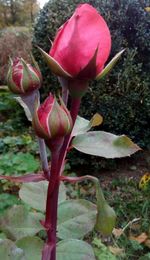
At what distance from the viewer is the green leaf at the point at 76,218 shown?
0.53 m

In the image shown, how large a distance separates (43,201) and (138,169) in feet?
8.02

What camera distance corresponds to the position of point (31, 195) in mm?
557

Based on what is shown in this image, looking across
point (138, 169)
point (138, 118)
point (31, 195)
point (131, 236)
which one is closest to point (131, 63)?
point (138, 118)

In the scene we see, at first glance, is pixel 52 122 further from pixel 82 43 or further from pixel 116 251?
pixel 116 251

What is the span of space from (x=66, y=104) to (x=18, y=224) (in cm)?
17

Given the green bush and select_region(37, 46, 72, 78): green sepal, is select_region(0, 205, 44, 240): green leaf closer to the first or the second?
select_region(37, 46, 72, 78): green sepal

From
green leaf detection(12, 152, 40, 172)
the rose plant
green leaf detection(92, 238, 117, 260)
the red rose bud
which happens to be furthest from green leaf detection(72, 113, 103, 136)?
green leaf detection(12, 152, 40, 172)

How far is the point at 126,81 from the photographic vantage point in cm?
277

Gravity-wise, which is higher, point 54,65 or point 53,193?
point 54,65

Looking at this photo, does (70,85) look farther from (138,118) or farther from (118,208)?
(138,118)

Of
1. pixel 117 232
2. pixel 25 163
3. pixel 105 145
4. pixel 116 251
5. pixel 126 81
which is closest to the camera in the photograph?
pixel 105 145

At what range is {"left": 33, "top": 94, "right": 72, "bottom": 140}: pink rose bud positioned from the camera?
0.38 meters

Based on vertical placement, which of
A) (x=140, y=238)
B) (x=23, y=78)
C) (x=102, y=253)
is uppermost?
(x=23, y=78)

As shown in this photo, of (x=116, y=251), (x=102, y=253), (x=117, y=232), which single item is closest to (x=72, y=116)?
(x=102, y=253)
